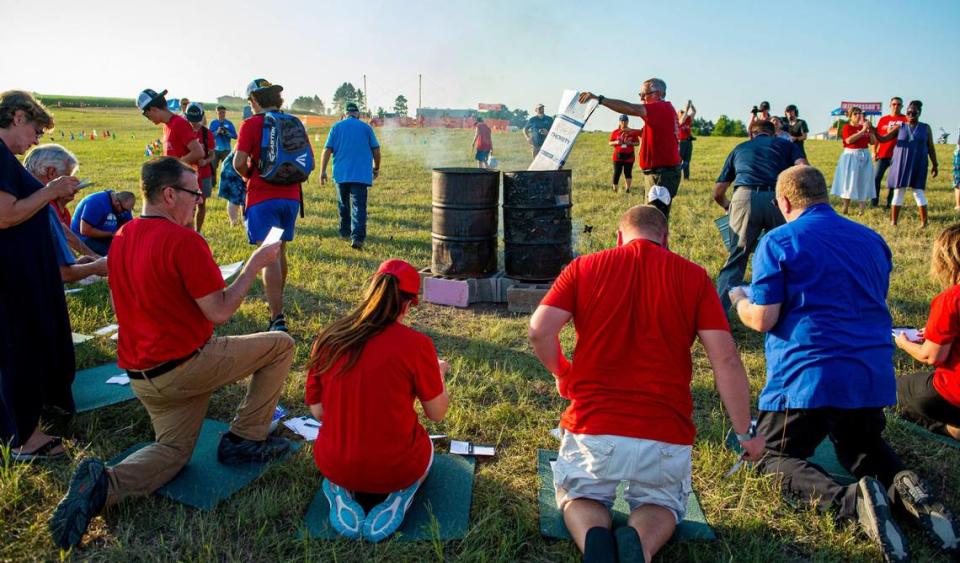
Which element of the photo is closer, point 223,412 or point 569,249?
point 223,412

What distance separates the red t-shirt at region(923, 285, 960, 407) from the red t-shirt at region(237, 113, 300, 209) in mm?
4639

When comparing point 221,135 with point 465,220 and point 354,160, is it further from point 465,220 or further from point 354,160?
point 465,220

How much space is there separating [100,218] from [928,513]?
6.27 metres

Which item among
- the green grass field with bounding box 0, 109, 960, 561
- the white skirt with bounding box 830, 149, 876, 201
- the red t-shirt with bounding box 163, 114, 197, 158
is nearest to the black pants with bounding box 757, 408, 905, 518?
the green grass field with bounding box 0, 109, 960, 561

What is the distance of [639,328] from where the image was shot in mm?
2531

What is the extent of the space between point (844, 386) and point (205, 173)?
28.0 feet

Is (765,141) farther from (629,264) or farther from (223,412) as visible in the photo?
(223,412)

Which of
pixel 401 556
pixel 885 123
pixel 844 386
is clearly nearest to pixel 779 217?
pixel 844 386

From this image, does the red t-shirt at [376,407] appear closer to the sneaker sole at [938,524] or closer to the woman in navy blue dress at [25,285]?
the woman in navy blue dress at [25,285]

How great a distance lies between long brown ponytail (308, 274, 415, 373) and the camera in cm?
259

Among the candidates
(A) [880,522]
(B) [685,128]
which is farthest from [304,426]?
(B) [685,128]

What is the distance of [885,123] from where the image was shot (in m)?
11.0

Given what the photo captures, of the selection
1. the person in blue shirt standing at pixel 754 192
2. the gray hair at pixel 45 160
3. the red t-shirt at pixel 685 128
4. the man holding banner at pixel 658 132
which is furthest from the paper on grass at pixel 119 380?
the red t-shirt at pixel 685 128

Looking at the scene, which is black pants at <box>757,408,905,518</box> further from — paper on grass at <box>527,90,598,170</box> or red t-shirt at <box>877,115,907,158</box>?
red t-shirt at <box>877,115,907,158</box>
